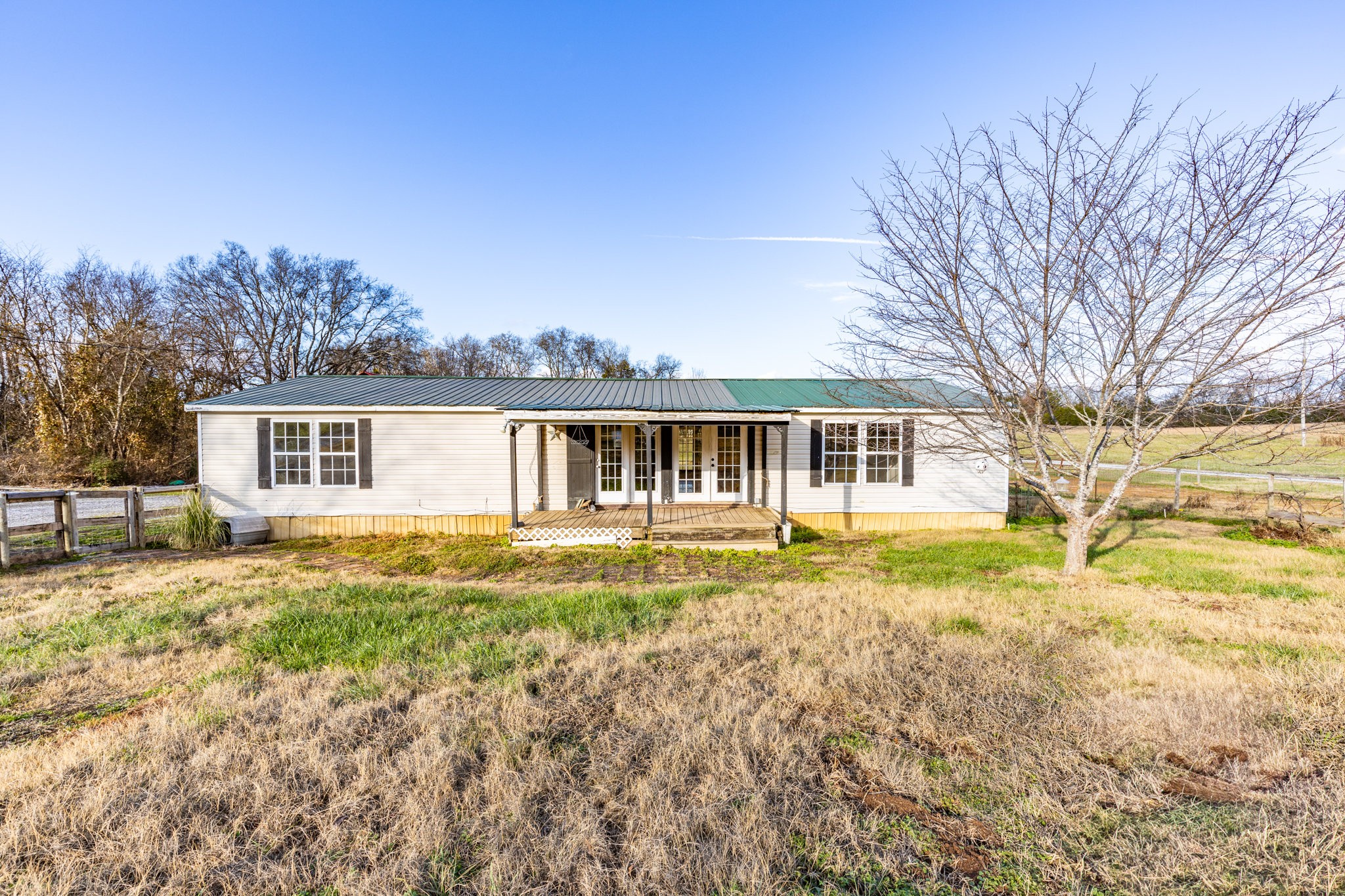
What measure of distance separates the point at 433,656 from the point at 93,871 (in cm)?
248

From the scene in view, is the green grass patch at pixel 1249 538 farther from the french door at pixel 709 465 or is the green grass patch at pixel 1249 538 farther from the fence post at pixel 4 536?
the fence post at pixel 4 536

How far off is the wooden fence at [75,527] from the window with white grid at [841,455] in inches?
512

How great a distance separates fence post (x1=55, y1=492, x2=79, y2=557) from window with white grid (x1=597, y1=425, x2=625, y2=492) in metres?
8.99

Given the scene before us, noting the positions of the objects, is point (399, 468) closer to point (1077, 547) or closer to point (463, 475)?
point (463, 475)

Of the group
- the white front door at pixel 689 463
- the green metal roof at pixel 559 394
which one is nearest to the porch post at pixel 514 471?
the green metal roof at pixel 559 394

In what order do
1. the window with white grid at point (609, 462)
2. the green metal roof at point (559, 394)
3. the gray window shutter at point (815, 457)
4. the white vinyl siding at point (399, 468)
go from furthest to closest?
the window with white grid at point (609, 462) → the gray window shutter at point (815, 457) → the white vinyl siding at point (399, 468) → the green metal roof at point (559, 394)

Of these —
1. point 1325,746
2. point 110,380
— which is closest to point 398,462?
point 1325,746

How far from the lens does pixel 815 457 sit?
39.2 feet

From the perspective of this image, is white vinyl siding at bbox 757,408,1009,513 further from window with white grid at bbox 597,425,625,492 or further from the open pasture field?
the open pasture field

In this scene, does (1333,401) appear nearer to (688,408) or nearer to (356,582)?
(688,408)

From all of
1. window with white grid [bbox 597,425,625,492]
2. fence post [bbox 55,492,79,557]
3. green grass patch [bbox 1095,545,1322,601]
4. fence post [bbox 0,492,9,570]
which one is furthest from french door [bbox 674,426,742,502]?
fence post [bbox 0,492,9,570]

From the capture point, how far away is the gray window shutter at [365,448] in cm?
1129

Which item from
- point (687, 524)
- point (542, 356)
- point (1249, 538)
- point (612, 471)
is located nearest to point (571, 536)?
point (687, 524)

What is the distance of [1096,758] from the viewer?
3150 mm
